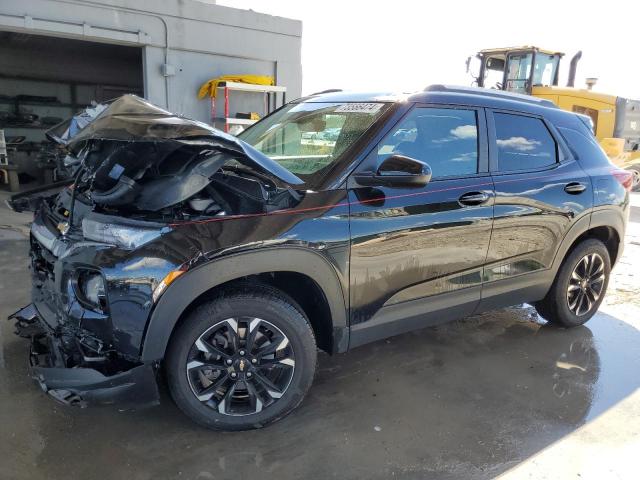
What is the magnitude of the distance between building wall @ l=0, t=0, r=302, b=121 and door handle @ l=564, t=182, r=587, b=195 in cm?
810

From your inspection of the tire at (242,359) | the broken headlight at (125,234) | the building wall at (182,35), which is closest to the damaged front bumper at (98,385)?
the tire at (242,359)

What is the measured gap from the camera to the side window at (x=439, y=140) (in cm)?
309

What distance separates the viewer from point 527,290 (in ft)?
12.6

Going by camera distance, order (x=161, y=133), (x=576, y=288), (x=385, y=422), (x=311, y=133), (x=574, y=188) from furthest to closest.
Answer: (x=576, y=288) < (x=574, y=188) < (x=311, y=133) < (x=385, y=422) < (x=161, y=133)

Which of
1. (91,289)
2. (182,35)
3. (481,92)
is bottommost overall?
(91,289)

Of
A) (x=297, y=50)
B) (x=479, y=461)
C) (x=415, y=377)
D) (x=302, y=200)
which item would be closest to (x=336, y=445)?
(x=479, y=461)

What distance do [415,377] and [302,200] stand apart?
158cm

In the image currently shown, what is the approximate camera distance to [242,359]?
264cm

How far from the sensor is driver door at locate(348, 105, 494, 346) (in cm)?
287

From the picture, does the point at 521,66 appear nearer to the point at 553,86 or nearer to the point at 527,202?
the point at 553,86

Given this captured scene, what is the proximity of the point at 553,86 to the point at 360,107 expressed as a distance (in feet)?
34.8

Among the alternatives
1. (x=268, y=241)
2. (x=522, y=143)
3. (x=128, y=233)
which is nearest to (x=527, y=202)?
(x=522, y=143)

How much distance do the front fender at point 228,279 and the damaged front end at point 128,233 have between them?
0.05m

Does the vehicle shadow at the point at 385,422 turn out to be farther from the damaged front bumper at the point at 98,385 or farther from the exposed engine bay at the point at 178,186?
the exposed engine bay at the point at 178,186
